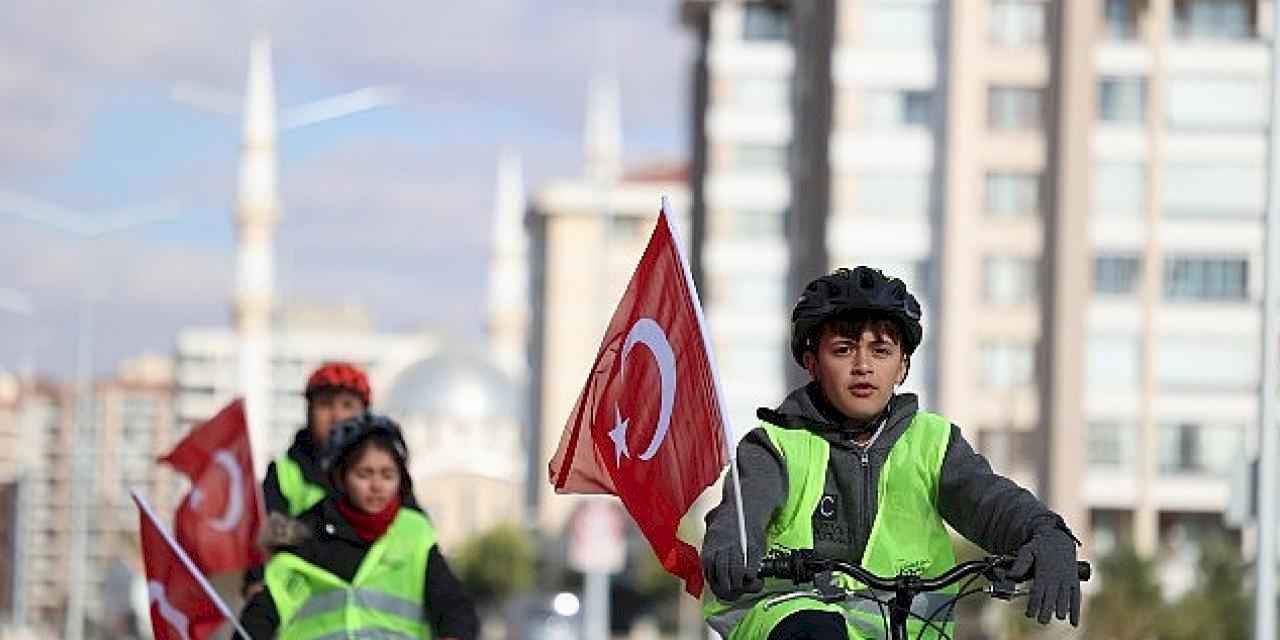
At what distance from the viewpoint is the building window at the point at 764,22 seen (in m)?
102

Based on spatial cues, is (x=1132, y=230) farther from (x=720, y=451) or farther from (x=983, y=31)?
(x=720, y=451)

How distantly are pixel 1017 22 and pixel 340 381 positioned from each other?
7592 centimetres

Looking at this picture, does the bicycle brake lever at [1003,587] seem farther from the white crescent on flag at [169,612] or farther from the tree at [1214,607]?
the tree at [1214,607]

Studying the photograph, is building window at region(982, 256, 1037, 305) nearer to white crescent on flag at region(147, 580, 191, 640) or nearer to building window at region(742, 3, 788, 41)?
building window at region(742, 3, 788, 41)

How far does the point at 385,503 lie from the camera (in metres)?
8.94

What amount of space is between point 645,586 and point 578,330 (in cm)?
4948

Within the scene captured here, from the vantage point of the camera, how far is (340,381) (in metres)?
10.9

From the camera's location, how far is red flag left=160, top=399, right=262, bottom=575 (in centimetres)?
1268

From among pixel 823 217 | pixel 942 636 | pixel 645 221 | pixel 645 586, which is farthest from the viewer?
pixel 645 221

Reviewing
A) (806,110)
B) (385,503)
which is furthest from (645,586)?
(385,503)

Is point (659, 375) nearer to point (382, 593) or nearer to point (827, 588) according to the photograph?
point (827, 588)

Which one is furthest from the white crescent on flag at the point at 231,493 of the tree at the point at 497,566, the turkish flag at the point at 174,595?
the tree at the point at 497,566

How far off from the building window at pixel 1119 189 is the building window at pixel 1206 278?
1829 mm

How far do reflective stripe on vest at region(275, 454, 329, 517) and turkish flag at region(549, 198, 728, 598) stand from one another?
3365 mm
